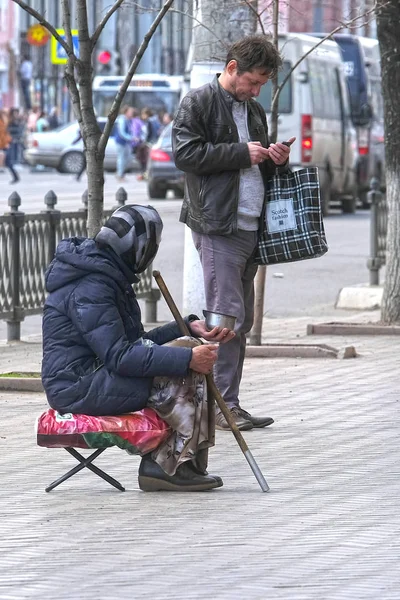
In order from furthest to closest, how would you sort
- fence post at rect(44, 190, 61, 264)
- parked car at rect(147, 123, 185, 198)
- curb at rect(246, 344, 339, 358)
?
parked car at rect(147, 123, 185, 198) → fence post at rect(44, 190, 61, 264) → curb at rect(246, 344, 339, 358)

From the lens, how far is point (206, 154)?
7621mm

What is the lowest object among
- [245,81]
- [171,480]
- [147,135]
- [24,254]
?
[147,135]

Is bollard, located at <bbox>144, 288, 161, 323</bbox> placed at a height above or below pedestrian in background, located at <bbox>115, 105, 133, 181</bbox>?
above

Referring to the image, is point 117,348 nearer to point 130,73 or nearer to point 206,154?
point 206,154

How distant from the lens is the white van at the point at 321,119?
86.9 feet

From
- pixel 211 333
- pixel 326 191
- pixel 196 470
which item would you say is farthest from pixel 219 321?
pixel 326 191

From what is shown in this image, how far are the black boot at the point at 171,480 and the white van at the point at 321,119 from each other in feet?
61.9

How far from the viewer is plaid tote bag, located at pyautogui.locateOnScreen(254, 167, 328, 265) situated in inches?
307

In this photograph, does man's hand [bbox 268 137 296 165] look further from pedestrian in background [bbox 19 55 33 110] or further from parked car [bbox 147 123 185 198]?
pedestrian in background [bbox 19 55 33 110]

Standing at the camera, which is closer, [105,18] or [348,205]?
[105,18]

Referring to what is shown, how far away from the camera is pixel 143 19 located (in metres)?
64.0

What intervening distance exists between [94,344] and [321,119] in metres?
21.8

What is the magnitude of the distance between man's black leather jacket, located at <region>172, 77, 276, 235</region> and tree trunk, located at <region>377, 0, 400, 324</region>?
4667 millimetres

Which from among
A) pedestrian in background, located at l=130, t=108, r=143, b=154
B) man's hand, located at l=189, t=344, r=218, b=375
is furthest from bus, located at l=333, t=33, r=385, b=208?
man's hand, located at l=189, t=344, r=218, b=375
